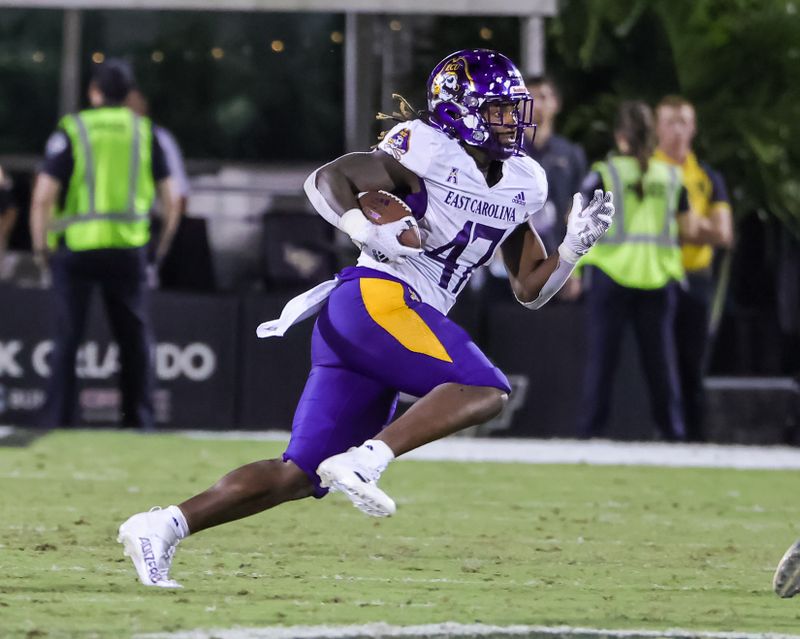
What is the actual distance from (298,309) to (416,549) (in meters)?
1.52

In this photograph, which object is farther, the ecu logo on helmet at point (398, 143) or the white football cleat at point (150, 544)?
the ecu logo on helmet at point (398, 143)

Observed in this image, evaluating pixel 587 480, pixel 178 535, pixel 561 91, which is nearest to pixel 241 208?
pixel 561 91

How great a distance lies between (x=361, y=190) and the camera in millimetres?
6398

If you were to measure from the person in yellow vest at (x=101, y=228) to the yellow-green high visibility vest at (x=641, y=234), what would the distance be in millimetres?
2736

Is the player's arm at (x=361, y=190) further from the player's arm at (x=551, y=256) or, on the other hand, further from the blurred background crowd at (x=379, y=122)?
the blurred background crowd at (x=379, y=122)

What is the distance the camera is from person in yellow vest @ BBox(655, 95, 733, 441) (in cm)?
1272

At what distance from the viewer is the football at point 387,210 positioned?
20.4 ft

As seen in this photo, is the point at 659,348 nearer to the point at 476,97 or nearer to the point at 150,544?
the point at 476,97

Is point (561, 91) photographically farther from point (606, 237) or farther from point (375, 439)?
point (375, 439)

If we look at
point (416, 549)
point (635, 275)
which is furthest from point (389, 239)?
point (635, 275)

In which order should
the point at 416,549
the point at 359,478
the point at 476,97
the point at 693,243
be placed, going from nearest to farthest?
the point at 359,478 → the point at 476,97 → the point at 416,549 → the point at 693,243

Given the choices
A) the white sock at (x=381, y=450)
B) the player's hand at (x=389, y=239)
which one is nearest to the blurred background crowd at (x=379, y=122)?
the player's hand at (x=389, y=239)

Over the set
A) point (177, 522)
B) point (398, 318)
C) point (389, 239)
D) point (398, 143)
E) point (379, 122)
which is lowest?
point (177, 522)

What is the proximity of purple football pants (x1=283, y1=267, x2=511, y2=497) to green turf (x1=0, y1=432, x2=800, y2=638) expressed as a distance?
478 millimetres
